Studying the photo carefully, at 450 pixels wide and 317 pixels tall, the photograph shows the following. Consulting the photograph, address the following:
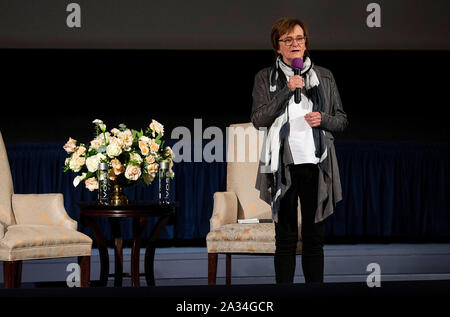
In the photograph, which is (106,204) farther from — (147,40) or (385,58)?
(385,58)

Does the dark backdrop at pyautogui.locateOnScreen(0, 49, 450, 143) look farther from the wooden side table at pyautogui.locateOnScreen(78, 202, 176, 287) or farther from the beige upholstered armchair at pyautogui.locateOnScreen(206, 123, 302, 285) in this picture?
the wooden side table at pyautogui.locateOnScreen(78, 202, 176, 287)

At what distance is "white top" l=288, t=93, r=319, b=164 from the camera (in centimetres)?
201

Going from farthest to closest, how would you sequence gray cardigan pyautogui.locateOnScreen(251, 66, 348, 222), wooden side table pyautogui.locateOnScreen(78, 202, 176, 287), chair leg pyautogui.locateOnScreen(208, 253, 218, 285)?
1. chair leg pyautogui.locateOnScreen(208, 253, 218, 285)
2. wooden side table pyautogui.locateOnScreen(78, 202, 176, 287)
3. gray cardigan pyautogui.locateOnScreen(251, 66, 348, 222)

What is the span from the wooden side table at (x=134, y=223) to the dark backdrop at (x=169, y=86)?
2.44 meters

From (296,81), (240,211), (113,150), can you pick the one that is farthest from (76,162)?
(296,81)

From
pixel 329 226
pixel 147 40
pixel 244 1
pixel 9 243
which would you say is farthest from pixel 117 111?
pixel 9 243

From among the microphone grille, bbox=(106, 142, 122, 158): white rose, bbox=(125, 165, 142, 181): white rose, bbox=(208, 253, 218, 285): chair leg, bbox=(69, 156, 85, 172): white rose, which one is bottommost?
bbox=(208, 253, 218, 285): chair leg

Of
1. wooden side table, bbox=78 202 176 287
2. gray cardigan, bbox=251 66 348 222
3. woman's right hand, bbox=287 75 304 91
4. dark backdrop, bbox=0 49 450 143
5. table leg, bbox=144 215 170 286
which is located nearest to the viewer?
woman's right hand, bbox=287 75 304 91

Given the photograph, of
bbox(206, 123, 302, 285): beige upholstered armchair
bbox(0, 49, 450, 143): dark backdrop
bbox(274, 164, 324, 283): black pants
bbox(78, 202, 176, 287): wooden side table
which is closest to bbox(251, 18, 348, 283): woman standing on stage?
bbox(274, 164, 324, 283): black pants

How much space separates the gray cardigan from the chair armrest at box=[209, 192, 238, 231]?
3.29 ft

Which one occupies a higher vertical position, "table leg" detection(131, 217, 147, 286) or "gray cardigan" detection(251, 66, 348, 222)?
"gray cardigan" detection(251, 66, 348, 222)

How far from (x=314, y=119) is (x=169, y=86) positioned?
3.66 m

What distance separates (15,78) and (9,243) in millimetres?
3011
